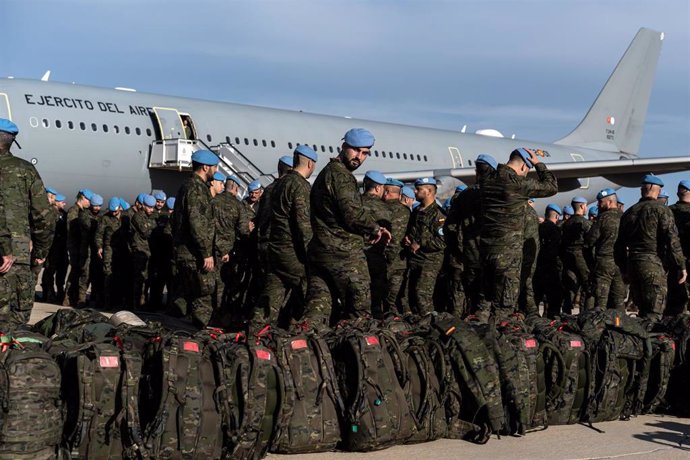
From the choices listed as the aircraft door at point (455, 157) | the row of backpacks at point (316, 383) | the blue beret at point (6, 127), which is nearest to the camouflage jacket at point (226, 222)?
the blue beret at point (6, 127)

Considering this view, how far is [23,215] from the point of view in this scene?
6645mm

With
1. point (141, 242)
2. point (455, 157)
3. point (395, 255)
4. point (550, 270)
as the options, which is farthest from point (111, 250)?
point (455, 157)

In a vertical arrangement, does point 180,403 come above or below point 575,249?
below

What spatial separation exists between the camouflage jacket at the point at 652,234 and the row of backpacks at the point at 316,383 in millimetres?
2776

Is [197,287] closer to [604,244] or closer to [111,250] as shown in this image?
[111,250]

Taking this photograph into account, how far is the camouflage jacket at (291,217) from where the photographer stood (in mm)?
7801

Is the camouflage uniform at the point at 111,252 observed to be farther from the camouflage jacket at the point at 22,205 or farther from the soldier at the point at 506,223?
the soldier at the point at 506,223

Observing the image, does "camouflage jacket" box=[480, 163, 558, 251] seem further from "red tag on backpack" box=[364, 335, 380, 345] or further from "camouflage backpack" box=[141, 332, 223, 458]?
"camouflage backpack" box=[141, 332, 223, 458]

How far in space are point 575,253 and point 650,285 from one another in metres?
3.35

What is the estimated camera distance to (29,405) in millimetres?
4438

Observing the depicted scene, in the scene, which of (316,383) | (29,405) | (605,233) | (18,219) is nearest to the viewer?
(29,405)

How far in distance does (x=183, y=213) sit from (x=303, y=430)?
13.3 feet

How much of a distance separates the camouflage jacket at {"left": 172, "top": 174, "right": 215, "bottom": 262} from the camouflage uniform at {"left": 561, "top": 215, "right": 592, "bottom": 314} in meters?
6.14

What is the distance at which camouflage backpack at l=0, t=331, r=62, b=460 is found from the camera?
14.4ft
